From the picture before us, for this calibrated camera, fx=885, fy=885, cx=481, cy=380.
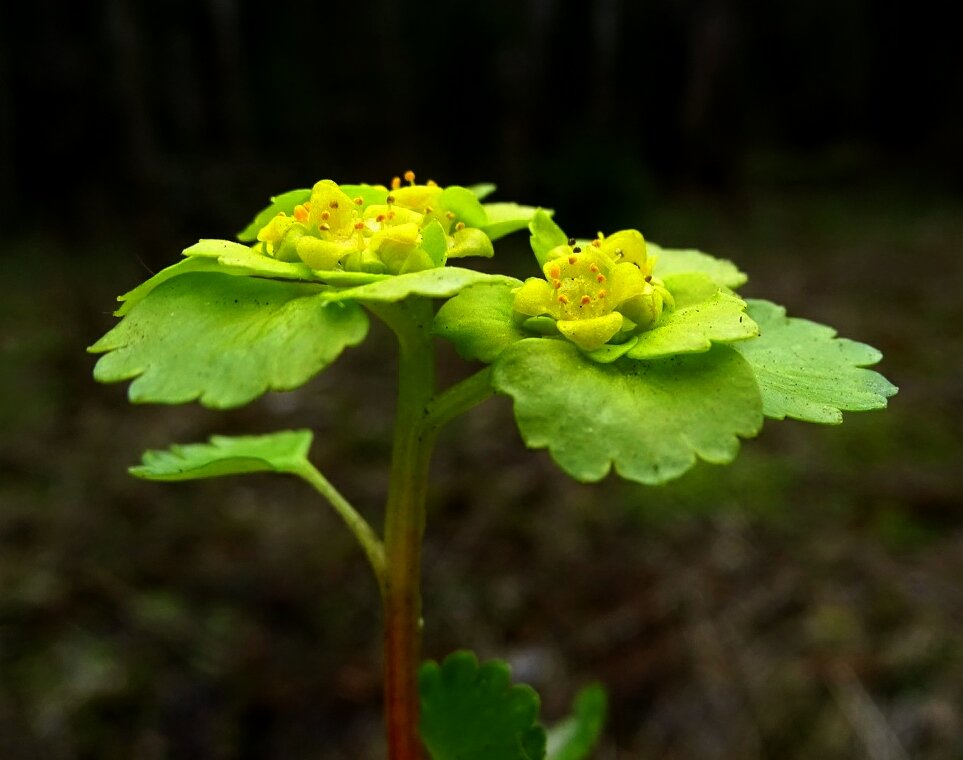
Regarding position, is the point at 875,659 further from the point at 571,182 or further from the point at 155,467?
the point at 571,182

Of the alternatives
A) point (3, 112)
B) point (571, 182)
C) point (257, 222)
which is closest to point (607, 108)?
point (571, 182)

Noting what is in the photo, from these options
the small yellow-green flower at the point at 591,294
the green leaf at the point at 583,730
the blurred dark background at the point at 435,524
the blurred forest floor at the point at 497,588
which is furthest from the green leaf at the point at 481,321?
the blurred forest floor at the point at 497,588

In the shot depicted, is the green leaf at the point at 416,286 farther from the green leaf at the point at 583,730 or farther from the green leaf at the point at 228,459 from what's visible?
the green leaf at the point at 583,730

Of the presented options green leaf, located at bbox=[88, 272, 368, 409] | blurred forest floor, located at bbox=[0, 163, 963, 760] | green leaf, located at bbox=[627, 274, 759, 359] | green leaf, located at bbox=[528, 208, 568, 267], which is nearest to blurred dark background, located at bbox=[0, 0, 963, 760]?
blurred forest floor, located at bbox=[0, 163, 963, 760]

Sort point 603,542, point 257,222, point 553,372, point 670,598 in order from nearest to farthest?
point 553,372, point 257,222, point 670,598, point 603,542

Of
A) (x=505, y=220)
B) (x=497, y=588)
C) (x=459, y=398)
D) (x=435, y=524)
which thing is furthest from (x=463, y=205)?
(x=435, y=524)

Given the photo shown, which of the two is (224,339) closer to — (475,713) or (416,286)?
(416,286)

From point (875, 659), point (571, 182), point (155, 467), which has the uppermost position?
point (155, 467)
